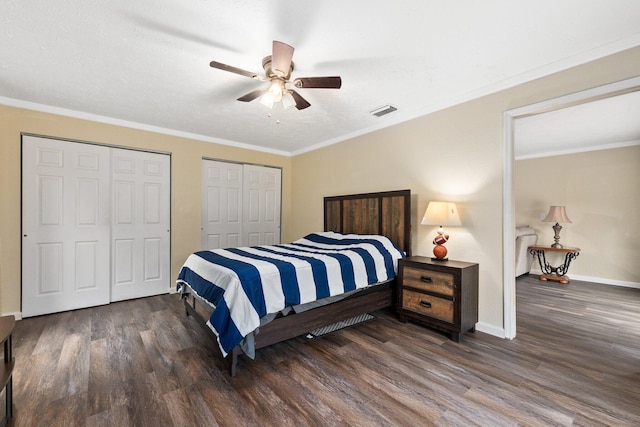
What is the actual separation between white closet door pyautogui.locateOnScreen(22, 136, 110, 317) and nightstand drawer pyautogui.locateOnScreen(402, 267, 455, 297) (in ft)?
12.8

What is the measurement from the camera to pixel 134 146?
393 centimetres

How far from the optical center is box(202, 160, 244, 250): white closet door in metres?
4.63

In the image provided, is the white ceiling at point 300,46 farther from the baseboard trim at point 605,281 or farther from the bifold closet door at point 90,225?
the baseboard trim at point 605,281

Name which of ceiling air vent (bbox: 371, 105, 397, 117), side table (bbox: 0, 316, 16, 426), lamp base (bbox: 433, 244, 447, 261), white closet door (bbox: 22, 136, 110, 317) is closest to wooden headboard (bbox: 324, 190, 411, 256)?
lamp base (bbox: 433, 244, 447, 261)

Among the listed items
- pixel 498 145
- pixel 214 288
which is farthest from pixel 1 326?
pixel 498 145

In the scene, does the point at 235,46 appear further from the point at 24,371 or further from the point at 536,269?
the point at 536,269

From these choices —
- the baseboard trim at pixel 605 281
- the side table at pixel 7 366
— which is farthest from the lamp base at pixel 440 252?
the baseboard trim at pixel 605 281

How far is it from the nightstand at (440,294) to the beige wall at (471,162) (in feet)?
0.64

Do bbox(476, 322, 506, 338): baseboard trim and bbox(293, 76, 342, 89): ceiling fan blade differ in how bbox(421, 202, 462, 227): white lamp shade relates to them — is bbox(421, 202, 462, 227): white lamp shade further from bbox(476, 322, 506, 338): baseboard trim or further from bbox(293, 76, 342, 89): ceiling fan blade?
bbox(293, 76, 342, 89): ceiling fan blade

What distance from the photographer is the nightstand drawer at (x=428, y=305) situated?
2685 millimetres

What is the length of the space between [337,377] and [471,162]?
97.5 inches

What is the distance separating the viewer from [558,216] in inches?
200

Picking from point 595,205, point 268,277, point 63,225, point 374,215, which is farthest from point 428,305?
point 595,205

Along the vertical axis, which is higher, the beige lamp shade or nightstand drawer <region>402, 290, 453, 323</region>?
the beige lamp shade
